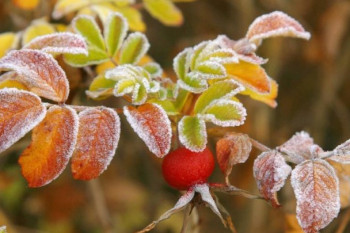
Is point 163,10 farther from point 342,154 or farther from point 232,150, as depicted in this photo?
point 342,154

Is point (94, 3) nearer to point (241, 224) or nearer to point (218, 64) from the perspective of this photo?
point (218, 64)

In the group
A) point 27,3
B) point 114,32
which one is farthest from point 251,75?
point 27,3

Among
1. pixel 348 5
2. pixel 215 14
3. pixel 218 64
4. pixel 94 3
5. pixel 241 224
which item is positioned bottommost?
pixel 241 224

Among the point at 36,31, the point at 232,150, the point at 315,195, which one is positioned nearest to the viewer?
the point at 315,195

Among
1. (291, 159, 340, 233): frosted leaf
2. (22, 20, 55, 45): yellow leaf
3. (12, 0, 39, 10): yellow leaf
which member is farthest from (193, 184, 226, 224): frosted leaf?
(12, 0, 39, 10): yellow leaf

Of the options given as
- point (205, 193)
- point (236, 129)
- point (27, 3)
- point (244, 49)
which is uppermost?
point (244, 49)

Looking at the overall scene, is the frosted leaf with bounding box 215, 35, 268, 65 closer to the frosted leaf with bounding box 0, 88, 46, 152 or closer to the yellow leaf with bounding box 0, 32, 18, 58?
the frosted leaf with bounding box 0, 88, 46, 152

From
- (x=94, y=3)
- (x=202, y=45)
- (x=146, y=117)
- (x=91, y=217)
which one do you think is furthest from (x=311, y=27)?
(x=146, y=117)

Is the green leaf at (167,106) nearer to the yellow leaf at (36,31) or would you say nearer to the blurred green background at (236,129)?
the yellow leaf at (36,31)
